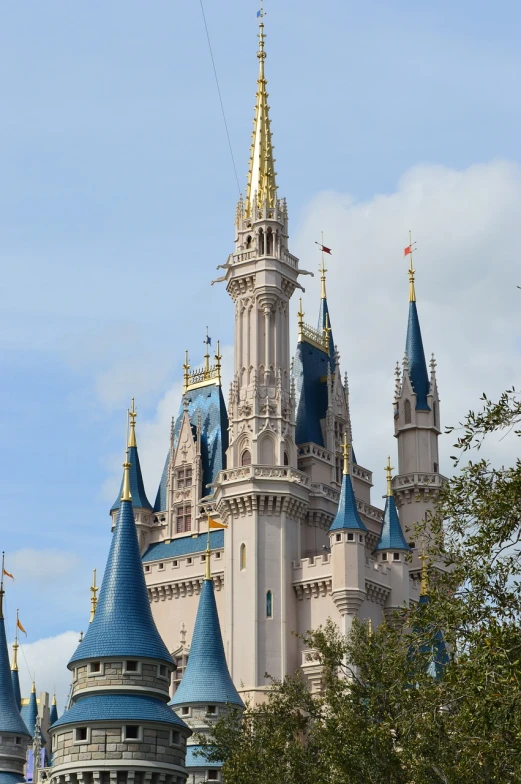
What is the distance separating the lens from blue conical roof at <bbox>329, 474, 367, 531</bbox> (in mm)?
56938

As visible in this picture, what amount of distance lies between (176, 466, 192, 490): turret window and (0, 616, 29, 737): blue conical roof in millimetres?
13991

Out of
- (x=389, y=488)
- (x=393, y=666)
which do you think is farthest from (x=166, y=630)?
(x=393, y=666)

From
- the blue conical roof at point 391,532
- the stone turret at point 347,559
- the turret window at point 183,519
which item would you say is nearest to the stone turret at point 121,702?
the stone turret at point 347,559

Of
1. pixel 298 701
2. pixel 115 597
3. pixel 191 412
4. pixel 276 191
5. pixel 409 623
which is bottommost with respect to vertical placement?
pixel 409 623

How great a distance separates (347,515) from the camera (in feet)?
188

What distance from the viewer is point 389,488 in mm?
61781

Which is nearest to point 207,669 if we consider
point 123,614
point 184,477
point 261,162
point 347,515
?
point 123,614

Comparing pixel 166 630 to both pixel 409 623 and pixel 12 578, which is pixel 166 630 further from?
pixel 409 623

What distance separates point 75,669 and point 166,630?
19.5 metres

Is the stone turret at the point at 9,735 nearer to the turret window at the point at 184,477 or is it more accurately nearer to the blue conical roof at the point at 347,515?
the blue conical roof at the point at 347,515

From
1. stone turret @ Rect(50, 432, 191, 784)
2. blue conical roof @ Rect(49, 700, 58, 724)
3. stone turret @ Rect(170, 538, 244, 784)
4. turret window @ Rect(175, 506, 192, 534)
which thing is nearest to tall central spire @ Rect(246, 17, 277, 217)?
turret window @ Rect(175, 506, 192, 534)

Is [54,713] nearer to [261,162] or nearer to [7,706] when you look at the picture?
[7,706]

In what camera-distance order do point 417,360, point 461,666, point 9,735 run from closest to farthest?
point 461,666
point 9,735
point 417,360

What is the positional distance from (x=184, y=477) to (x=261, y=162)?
43.9ft
